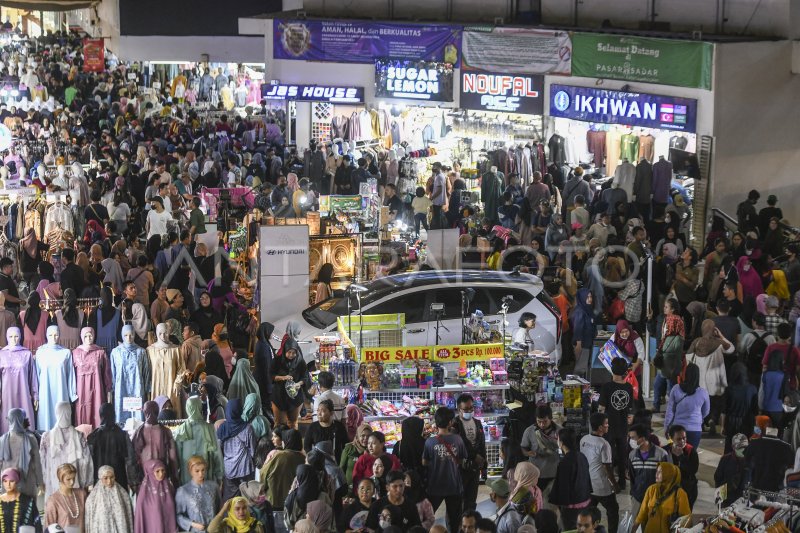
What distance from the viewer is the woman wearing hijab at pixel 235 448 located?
36.2 ft

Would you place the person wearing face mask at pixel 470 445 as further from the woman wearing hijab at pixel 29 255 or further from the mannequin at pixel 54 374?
the woman wearing hijab at pixel 29 255

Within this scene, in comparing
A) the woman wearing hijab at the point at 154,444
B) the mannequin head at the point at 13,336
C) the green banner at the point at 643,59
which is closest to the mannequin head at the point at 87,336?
the mannequin head at the point at 13,336

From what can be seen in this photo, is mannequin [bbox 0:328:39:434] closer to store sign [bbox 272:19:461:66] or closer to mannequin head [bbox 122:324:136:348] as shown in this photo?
mannequin head [bbox 122:324:136:348]

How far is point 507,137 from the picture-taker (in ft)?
87.3

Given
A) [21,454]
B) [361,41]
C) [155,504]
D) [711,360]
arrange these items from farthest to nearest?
[361,41] < [711,360] < [21,454] < [155,504]

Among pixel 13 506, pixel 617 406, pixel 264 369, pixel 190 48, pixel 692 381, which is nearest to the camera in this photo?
pixel 13 506

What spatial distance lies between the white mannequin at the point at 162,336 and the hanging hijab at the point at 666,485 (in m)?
5.33

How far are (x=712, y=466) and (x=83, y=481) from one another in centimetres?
624

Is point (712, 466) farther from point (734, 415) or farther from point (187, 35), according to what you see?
point (187, 35)

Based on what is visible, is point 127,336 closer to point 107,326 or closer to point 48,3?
point 107,326

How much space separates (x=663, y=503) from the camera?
9.98 meters

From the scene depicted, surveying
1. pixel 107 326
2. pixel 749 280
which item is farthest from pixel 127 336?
pixel 749 280

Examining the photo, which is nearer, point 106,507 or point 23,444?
point 106,507

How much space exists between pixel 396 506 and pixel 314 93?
20363mm
